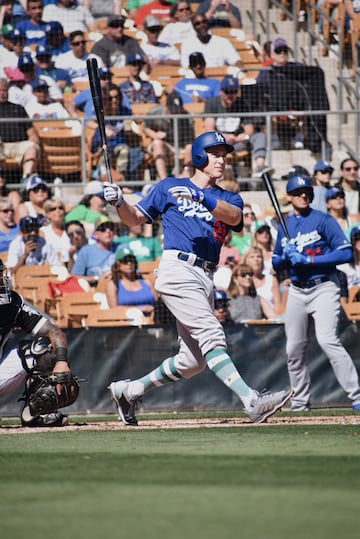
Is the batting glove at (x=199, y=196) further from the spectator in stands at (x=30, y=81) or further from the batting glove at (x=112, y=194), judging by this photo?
the spectator in stands at (x=30, y=81)

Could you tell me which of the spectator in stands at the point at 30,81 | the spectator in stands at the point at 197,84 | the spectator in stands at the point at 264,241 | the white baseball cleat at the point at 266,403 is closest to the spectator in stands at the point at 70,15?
the spectator in stands at the point at 30,81

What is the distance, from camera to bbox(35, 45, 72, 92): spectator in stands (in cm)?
1714

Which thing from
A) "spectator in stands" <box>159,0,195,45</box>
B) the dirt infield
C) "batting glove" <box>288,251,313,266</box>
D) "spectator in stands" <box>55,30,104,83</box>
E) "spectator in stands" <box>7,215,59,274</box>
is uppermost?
"spectator in stands" <box>159,0,195,45</box>

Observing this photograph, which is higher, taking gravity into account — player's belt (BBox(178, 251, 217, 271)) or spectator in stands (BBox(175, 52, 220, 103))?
spectator in stands (BBox(175, 52, 220, 103))

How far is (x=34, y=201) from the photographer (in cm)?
1439

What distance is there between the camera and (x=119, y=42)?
1766 cm

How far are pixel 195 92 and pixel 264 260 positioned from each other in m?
4.08

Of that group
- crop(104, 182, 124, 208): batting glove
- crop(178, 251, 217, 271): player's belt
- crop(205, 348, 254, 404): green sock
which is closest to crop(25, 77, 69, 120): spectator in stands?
crop(178, 251, 217, 271): player's belt

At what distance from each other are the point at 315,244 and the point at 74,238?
450 cm

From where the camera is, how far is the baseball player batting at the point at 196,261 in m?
7.97

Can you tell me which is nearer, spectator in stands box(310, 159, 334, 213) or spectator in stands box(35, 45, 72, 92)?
spectator in stands box(310, 159, 334, 213)

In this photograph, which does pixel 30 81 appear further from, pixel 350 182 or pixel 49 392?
pixel 49 392

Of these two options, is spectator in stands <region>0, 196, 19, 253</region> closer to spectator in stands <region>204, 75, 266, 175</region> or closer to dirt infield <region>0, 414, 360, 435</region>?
spectator in stands <region>204, 75, 266, 175</region>

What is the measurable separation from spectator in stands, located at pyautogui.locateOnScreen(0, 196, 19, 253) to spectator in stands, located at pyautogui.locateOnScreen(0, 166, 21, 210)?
0.48 feet
